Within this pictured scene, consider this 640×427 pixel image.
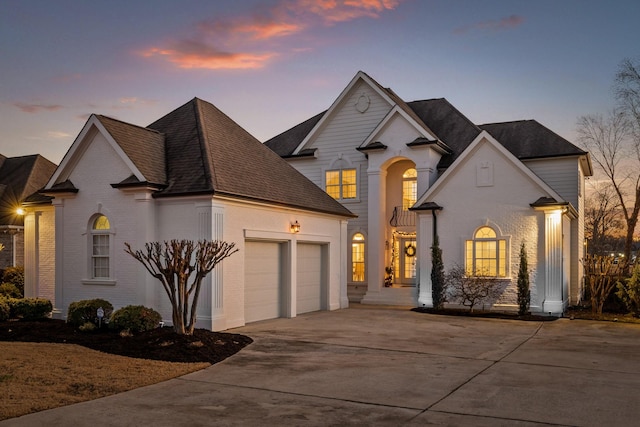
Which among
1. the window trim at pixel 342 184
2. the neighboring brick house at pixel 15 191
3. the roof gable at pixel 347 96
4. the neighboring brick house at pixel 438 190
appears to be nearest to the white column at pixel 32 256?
the neighboring brick house at pixel 15 191

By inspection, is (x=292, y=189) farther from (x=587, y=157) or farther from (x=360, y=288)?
(x=587, y=157)

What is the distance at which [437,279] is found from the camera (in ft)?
71.7

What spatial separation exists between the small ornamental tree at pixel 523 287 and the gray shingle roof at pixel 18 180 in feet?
75.8

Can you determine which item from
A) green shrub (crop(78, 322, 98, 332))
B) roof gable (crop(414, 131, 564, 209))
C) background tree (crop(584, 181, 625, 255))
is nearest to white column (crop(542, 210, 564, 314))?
roof gable (crop(414, 131, 564, 209))

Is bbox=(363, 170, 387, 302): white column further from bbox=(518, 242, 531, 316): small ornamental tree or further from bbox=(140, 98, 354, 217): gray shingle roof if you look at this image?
bbox=(518, 242, 531, 316): small ornamental tree

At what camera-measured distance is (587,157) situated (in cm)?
2441

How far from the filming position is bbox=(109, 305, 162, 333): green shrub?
539 inches

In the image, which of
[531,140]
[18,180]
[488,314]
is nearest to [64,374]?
[488,314]

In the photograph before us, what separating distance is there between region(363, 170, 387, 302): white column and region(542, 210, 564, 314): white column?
7.22 m

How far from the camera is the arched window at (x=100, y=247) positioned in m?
17.1

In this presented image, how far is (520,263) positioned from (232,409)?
1489 centimetres

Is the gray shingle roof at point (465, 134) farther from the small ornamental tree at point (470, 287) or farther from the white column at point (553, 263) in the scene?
the small ornamental tree at point (470, 287)

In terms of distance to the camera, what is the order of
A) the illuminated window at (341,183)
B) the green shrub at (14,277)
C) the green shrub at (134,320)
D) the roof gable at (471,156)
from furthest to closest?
the illuminated window at (341,183)
the green shrub at (14,277)
the roof gable at (471,156)
the green shrub at (134,320)

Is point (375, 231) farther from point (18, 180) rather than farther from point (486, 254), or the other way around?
point (18, 180)
